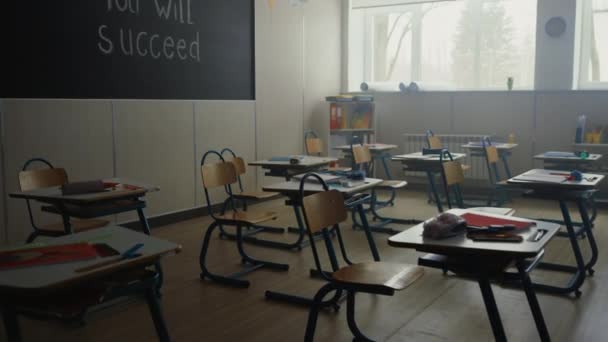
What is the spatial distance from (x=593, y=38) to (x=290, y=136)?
13.3ft

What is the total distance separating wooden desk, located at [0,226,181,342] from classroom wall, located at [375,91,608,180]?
20.9ft

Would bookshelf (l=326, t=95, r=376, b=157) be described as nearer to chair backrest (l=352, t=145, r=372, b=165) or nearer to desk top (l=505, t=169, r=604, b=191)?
chair backrest (l=352, t=145, r=372, b=165)

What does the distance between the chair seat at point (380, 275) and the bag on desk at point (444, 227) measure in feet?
0.93

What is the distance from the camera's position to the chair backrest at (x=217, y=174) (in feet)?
13.6

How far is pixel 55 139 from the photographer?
469 cm

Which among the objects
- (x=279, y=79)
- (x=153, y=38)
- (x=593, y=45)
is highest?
(x=593, y=45)

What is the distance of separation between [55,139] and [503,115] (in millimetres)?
5535

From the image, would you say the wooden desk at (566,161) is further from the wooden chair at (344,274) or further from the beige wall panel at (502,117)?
the wooden chair at (344,274)

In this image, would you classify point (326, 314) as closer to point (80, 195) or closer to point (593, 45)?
point (80, 195)

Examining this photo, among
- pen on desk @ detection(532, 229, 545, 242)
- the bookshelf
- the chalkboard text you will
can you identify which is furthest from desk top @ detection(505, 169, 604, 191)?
the bookshelf

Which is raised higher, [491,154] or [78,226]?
[491,154]

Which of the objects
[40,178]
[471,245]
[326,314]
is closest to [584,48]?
[326,314]

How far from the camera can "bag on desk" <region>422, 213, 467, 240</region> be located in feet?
7.01

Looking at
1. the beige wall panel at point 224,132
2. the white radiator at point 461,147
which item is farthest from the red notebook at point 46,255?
the white radiator at point 461,147
